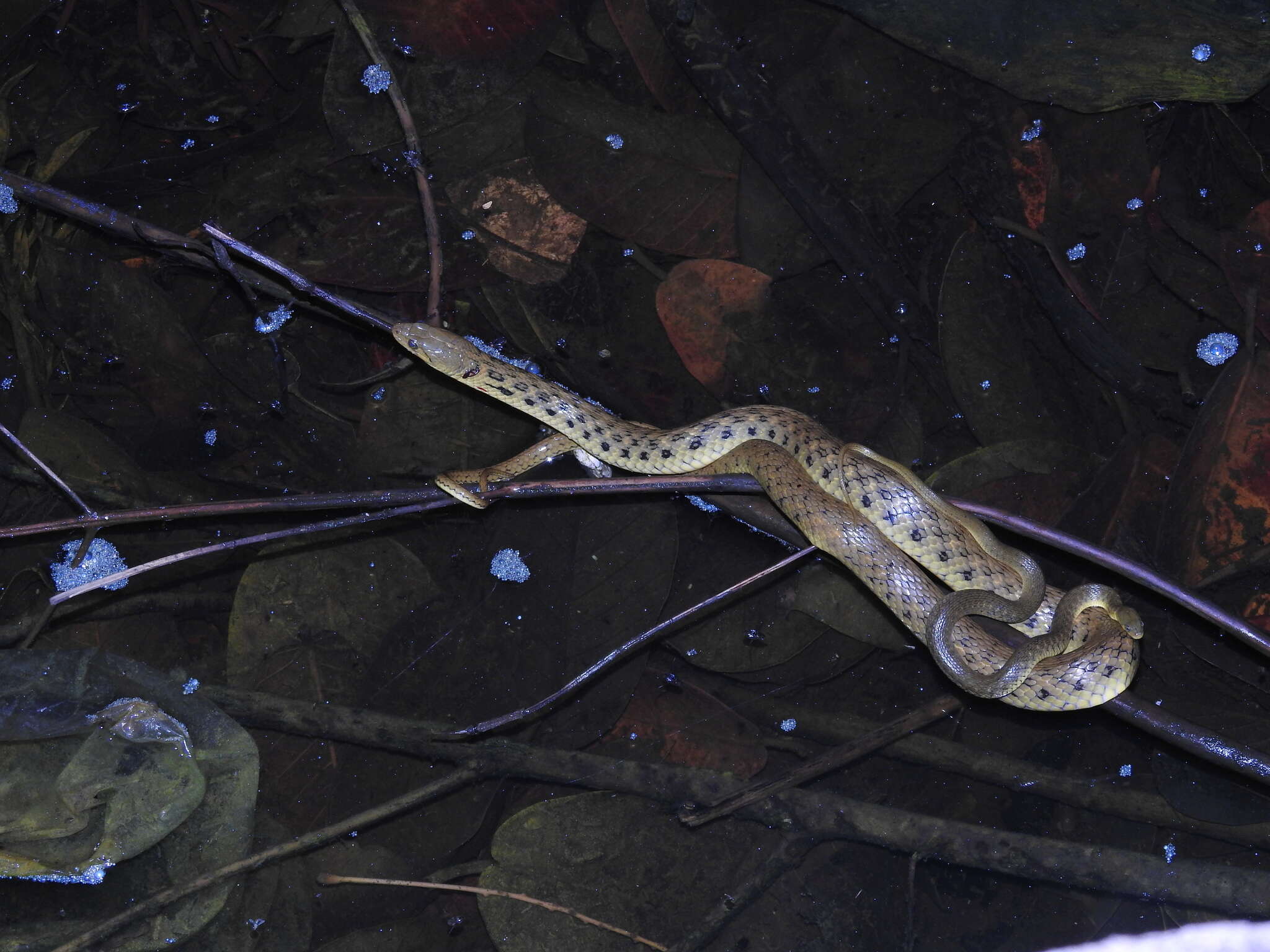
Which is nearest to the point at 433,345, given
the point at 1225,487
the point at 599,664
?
the point at 599,664

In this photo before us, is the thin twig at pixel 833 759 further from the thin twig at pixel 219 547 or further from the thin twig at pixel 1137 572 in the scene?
the thin twig at pixel 219 547

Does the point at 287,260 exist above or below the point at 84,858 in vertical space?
above

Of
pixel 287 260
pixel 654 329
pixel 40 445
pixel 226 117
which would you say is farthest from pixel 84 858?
pixel 226 117

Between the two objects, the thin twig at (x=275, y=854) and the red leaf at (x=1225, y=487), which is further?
the red leaf at (x=1225, y=487)

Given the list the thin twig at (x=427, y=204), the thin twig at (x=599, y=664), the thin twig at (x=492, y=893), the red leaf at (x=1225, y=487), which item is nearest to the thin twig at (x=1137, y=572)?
the thin twig at (x=599, y=664)

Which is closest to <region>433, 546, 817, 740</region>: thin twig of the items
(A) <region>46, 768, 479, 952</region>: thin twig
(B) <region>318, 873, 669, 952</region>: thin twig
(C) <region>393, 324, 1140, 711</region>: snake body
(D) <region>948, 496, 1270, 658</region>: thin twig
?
(A) <region>46, 768, 479, 952</region>: thin twig

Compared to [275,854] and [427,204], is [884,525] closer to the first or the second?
[427,204]

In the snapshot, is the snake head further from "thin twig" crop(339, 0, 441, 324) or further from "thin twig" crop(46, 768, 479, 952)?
"thin twig" crop(46, 768, 479, 952)

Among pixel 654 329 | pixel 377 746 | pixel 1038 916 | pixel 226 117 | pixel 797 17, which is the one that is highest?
pixel 797 17

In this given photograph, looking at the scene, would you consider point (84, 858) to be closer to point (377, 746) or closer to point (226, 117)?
point (377, 746)
